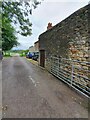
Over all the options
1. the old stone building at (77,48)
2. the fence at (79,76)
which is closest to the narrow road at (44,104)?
the fence at (79,76)

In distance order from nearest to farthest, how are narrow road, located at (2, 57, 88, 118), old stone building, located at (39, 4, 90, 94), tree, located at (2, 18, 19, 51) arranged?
narrow road, located at (2, 57, 88, 118) < old stone building, located at (39, 4, 90, 94) < tree, located at (2, 18, 19, 51)

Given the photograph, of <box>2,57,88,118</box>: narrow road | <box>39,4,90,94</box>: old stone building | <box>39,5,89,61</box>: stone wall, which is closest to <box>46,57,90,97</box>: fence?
<box>39,4,90,94</box>: old stone building

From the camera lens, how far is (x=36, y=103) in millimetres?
4879

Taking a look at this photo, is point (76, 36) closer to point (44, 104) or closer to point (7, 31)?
point (44, 104)

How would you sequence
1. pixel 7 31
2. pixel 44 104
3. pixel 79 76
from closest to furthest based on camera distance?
pixel 44 104, pixel 79 76, pixel 7 31

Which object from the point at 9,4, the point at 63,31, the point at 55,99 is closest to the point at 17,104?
the point at 55,99

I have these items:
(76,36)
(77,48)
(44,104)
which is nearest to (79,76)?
(77,48)

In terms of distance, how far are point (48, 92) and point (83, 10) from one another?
12.0 feet

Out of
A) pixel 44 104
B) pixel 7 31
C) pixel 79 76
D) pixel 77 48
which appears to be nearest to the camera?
pixel 44 104

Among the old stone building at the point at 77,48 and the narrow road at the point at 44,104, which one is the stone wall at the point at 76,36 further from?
the narrow road at the point at 44,104

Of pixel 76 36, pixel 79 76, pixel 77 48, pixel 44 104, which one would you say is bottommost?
pixel 44 104

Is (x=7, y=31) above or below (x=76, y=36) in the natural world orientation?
above

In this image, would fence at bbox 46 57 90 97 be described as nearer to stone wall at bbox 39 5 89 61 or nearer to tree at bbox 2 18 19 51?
stone wall at bbox 39 5 89 61

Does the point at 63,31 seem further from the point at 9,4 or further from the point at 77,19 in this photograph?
the point at 9,4
